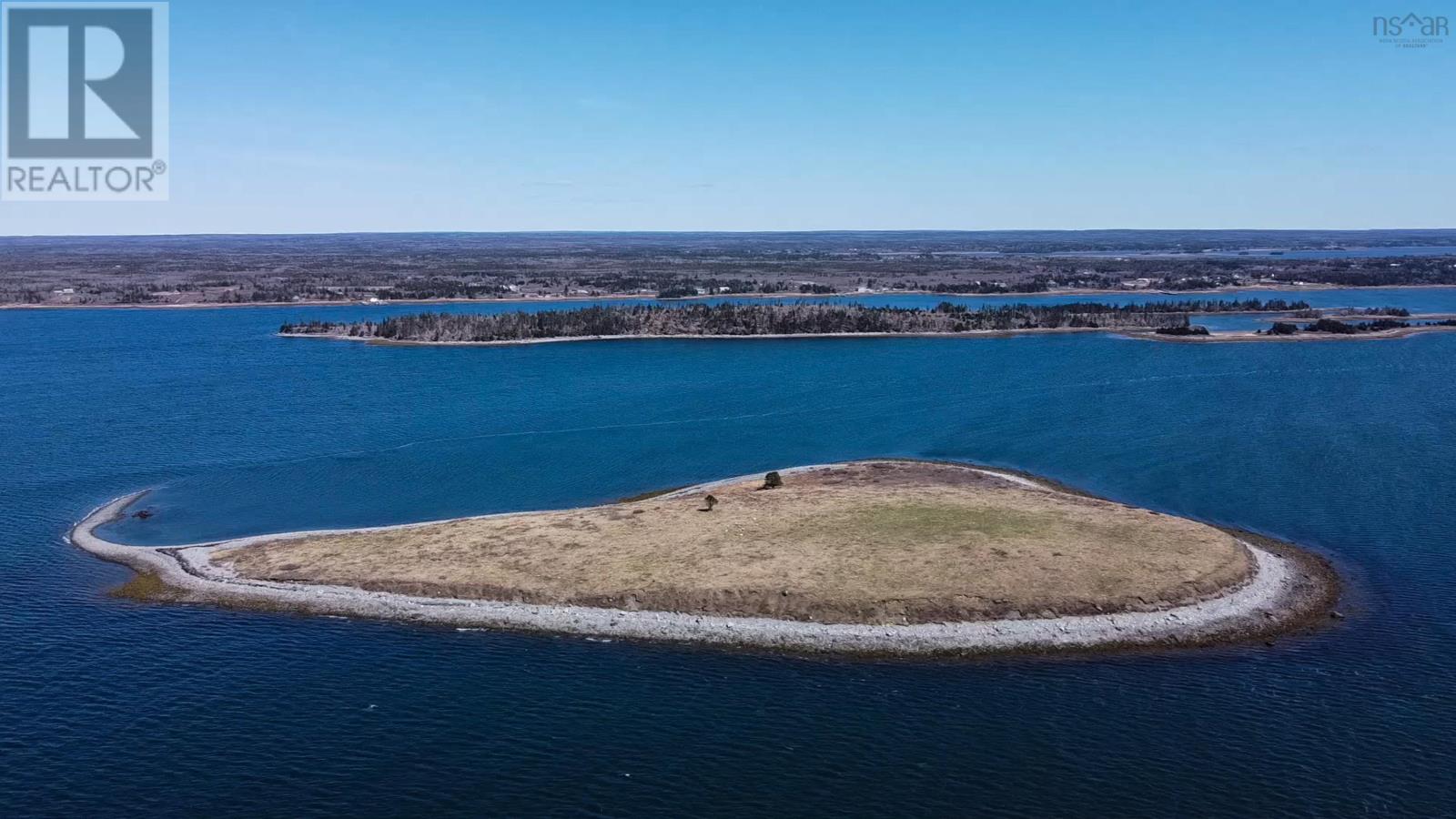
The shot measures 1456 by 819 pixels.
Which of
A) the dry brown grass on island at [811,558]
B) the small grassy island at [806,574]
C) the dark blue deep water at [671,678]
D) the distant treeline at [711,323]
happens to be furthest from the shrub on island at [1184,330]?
the small grassy island at [806,574]

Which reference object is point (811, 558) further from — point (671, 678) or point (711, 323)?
point (711, 323)

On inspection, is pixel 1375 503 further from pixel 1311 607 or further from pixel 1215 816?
pixel 1215 816

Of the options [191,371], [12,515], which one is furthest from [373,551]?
[191,371]

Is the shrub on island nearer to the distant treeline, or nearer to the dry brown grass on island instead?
the distant treeline

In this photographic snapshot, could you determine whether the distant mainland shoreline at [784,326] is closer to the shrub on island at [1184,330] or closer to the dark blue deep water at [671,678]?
the shrub on island at [1184,330]

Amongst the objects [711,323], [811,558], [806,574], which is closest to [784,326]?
[711,323]

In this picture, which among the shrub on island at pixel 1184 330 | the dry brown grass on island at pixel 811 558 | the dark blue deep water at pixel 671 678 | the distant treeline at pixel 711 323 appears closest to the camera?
the dark blue deep water at pixel 671 678

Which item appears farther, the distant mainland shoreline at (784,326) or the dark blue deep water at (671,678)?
the distant mainland shoreline at (784,326)
